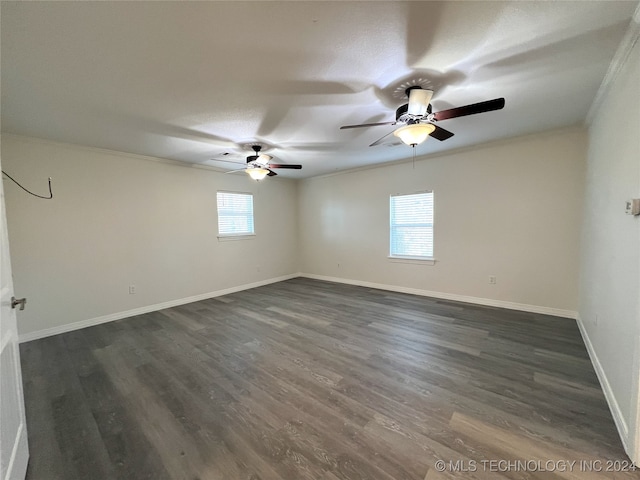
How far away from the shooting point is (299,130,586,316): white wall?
11.5ft

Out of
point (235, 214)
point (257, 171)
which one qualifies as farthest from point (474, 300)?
point (235, 214)

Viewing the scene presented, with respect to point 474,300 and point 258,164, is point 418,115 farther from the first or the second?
point 474,300

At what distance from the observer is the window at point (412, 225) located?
476cm

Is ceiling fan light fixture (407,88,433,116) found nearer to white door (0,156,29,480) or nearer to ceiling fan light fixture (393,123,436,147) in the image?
ceiling fan light fixture (393,123,436,147)

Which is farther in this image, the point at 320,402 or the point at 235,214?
the point at 235,214

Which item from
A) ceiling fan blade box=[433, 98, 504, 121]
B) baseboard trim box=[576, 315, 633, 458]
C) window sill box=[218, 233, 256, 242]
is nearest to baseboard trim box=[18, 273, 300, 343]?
A: window sill box=[218, 233, 256, 242]

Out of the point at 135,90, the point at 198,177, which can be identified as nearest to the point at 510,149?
the point at 135,90

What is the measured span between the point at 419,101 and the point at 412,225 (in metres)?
3.01

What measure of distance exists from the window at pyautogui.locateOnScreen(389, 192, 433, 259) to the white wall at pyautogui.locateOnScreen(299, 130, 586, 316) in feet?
0.46

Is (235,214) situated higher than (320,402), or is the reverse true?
(235,214)

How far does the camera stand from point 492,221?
13.3 feet

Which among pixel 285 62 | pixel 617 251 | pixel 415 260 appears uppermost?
pixel 285 62

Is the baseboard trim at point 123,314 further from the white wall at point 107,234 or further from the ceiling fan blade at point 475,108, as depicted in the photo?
the ceiling fan blade at point 475,108

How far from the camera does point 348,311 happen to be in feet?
13.3
